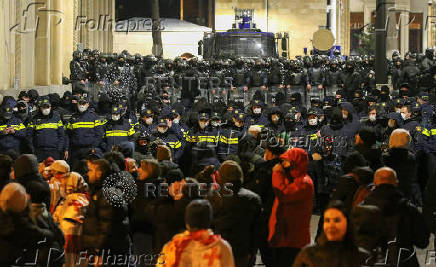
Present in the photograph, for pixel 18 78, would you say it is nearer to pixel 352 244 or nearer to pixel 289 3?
pixel 352 244

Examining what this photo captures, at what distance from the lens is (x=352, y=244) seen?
7375 mm

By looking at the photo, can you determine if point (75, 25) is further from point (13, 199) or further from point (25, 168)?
point (13, 199)

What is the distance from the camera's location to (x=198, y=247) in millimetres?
7590

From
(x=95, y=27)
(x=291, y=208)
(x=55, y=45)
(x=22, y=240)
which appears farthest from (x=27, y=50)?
(x=22, y=240)

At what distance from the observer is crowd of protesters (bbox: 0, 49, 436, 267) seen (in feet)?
26.5

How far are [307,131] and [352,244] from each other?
974cm

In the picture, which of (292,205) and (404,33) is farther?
(404,33)

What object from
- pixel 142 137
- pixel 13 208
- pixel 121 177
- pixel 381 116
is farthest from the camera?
pixel 381 116

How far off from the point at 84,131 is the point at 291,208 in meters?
8.93

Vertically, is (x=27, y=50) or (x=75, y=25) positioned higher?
(x=75, y=25)

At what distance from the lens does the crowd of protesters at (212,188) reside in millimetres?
8086

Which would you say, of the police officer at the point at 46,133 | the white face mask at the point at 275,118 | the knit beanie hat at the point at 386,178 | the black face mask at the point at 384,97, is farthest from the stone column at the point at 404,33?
the knit beanie hat at the point at 386,178

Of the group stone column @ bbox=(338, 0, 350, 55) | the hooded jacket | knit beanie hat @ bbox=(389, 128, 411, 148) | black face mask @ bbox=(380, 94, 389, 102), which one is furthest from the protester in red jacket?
stone column @ bbox=(338, 0, 350, 55)

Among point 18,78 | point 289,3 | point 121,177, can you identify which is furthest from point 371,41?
point 121,177
